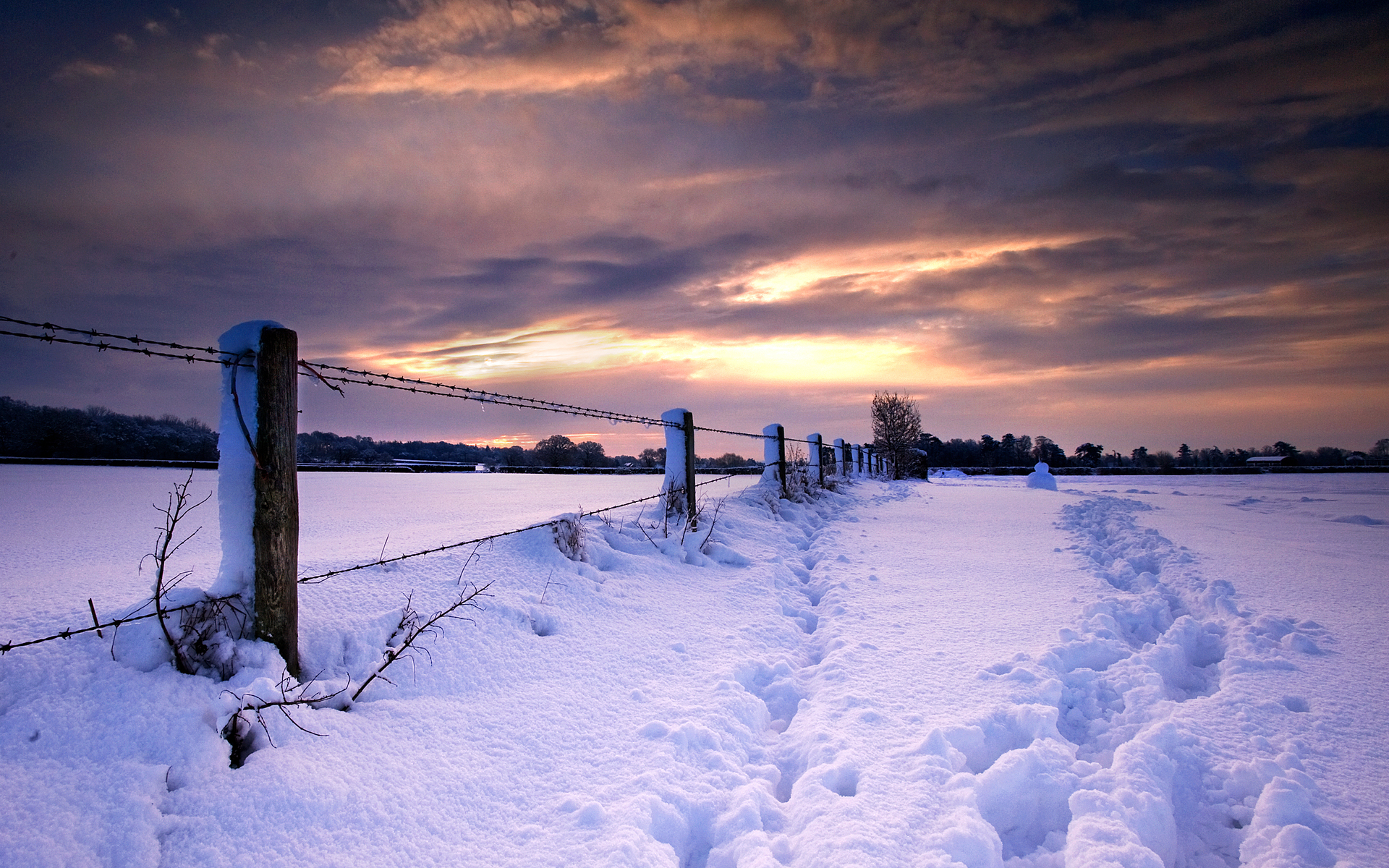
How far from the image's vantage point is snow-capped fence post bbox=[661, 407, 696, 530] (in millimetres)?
6688

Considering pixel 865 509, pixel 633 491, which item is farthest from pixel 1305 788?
pixel 633 491

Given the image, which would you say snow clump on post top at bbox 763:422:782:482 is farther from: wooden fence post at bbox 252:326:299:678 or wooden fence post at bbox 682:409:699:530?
wooden fence post at bbox 252:326:299:678

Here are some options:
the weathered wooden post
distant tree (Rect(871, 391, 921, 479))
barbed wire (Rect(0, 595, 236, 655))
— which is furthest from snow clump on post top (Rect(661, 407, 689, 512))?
distant tree (Rect(871, 391, 921, 479))

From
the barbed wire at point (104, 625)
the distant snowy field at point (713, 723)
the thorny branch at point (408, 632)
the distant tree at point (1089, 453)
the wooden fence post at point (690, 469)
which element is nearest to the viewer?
the distant snowy field at point (713, 723)

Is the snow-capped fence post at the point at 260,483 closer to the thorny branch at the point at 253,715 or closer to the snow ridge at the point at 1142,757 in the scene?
the thorny branch at the point at 253,715

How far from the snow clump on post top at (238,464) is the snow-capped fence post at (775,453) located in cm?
874

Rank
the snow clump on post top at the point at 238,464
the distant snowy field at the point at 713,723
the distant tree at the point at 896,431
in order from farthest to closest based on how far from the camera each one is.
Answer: the distant tree at the point at 896,431 → the snow clump on post top at the point at 238,464 → the distant snowy field at the point at 713,723

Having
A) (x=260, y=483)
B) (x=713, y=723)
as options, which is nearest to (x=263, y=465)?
(x=260, y=483)

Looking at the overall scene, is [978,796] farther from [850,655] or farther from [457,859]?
[457,859]

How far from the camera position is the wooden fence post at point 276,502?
253 cm

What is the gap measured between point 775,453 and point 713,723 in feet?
27.2

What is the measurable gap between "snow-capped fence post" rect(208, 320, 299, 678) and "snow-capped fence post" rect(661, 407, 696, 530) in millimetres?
4236

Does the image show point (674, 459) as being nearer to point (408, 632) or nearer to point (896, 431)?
point (408, 632)

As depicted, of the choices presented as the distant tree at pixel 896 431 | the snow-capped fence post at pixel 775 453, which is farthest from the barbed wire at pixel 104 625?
the distant tree at pixel 896 431
